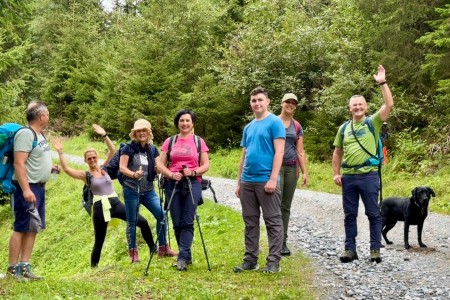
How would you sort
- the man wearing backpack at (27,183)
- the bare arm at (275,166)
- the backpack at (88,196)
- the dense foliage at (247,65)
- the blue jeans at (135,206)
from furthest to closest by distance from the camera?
the dense foliage at (247,65) < the backpack at (88,196) < the blue jeans at (135,206) < the bare arm at (275,166) < the man wearing backpack at (27,183)

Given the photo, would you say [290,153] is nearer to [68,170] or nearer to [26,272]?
[68,170]

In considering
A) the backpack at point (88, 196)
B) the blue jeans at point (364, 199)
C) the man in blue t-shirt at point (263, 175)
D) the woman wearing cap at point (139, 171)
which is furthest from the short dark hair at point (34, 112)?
the blue jeans at point (364, 199)

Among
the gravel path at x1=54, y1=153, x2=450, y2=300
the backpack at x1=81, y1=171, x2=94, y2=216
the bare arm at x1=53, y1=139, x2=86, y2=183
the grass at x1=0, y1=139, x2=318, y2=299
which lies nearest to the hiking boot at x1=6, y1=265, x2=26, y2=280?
the grass at x1=0, y1=139, x2=318, y2=299

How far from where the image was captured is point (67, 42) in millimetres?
38500

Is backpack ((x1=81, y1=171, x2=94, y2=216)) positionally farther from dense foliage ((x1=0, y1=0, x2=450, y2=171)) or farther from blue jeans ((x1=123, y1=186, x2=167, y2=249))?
dense foliage ((x1=0, y1=0, x2=450, y2=171))

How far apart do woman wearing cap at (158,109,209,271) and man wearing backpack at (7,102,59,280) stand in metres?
1.45

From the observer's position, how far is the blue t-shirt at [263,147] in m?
5.97

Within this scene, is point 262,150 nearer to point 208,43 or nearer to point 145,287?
point 145,287

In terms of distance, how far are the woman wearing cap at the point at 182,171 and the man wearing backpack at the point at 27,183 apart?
1453mm

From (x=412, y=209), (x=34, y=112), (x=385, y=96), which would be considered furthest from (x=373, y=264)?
(x=34, y=112)

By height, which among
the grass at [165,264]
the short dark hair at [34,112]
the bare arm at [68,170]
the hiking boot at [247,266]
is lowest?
the grass at [165,264]

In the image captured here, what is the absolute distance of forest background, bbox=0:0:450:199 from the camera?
52.4ft

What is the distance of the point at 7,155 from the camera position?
5.52m

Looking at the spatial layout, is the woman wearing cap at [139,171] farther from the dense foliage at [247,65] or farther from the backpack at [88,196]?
the dense foliage at [247,65]
